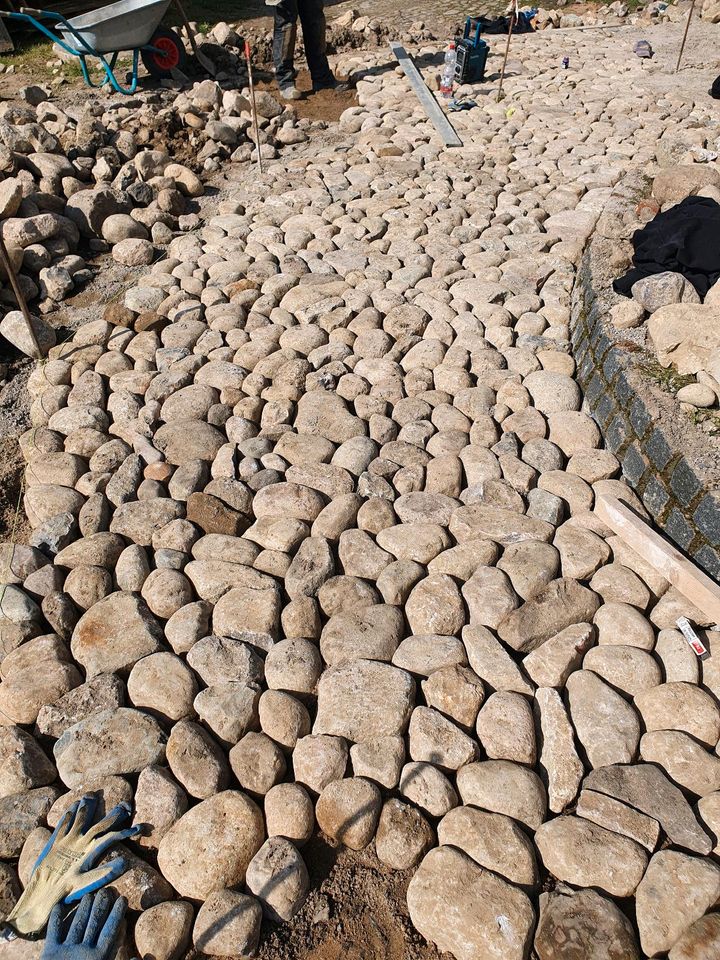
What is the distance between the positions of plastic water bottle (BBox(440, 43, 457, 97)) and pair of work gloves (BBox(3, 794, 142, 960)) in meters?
7.31

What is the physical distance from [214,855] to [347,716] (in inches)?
→ 21.3

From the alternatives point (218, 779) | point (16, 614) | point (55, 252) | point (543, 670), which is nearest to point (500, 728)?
point (543, 670)

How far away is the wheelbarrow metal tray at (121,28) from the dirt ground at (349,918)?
294 inches

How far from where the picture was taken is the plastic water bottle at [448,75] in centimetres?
681

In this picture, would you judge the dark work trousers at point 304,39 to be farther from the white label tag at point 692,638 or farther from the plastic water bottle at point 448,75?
the white label tag at point 692,638

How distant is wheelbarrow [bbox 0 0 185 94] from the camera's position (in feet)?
20.6

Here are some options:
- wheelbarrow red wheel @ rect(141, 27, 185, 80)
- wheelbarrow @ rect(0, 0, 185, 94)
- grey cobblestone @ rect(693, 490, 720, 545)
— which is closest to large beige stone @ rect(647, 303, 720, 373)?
grey cobblestone @ rect(693, 490, 720, 545)

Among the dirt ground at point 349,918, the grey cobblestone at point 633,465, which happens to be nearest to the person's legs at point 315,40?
the grey cobblestone at point 633,465

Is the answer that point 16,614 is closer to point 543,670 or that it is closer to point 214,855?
point 214,855

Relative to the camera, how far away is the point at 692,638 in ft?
7.33

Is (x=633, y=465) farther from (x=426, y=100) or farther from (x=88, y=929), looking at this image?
(x=426, y=100)

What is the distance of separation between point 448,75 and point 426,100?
53cm

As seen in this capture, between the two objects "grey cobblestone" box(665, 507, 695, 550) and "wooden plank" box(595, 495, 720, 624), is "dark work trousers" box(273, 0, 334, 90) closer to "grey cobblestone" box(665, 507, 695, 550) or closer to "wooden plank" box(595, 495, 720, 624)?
"wooden plank" box(595, 495, 720, 624)

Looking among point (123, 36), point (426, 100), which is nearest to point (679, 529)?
point (426, 100)
